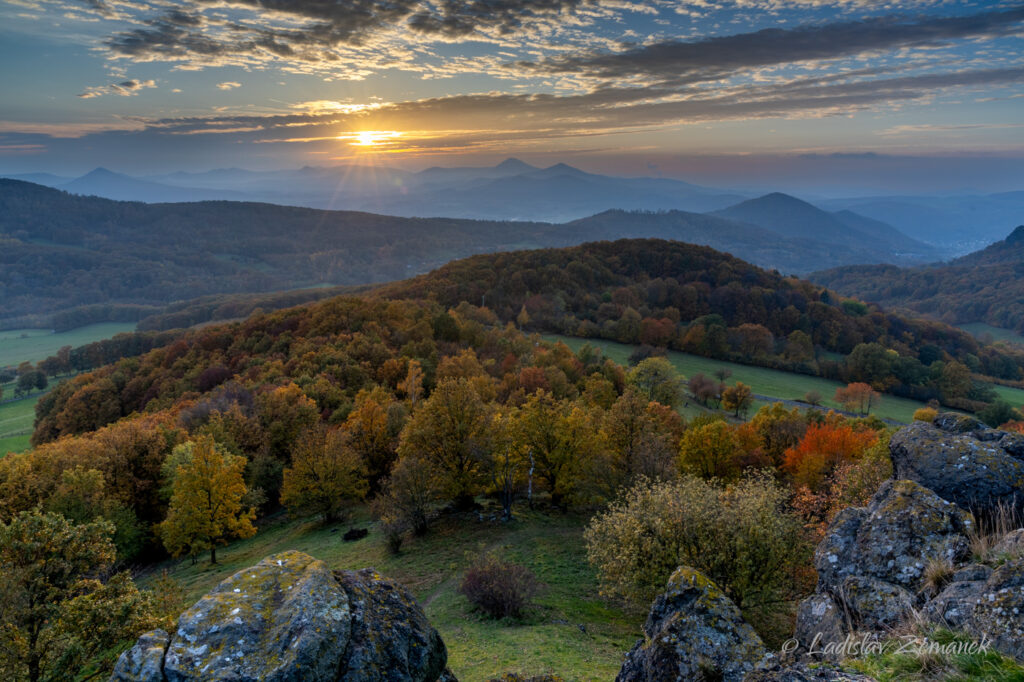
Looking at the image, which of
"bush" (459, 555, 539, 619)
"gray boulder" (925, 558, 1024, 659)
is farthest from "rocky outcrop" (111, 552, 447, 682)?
"bush" (459, 555, 539, 619)

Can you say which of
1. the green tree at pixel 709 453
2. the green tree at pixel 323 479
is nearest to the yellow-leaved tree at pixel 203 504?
the green tree at pixel 323 479

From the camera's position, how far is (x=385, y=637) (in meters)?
10.2

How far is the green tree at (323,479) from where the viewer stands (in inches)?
1672

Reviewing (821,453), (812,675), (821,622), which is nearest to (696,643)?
(821,622)

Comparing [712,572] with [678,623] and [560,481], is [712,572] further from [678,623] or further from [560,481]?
[560,481]

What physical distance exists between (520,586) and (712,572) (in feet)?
32.1

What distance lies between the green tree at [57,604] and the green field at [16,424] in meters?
88.8

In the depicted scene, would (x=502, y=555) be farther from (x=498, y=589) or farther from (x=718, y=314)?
(x=718, y=314)

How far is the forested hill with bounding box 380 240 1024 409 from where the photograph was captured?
115 metres

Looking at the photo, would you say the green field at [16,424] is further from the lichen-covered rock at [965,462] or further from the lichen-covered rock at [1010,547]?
the lichen-covered rock at [1010,547]

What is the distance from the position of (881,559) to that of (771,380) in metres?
109

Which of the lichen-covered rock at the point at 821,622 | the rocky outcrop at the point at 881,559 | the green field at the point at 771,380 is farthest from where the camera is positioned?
the green field at the point at 771,380

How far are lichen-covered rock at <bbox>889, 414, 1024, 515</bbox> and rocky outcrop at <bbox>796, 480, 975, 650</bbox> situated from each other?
2736 millimetres

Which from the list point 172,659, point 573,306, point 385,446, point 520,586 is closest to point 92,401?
point 385,446
